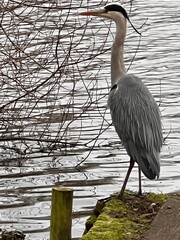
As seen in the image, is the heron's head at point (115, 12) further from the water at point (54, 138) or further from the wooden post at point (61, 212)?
the wooden post at point (61, 212)

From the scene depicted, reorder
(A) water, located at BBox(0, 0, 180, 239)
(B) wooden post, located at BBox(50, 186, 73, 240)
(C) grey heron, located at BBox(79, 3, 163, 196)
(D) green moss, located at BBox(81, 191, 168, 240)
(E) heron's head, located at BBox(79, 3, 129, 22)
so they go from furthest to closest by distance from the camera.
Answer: (A) water, located at BBox(0, 0, 180, 239), (E) heron's head, located at BBox(79, 3, 129, 22), (C) grey heron, located at BBox(79, 3, 163, 196), (B) wooden post, located at BBox(50, 186, 73, 240), (D) green moss, located at BBox(81, 191, 168, 240)

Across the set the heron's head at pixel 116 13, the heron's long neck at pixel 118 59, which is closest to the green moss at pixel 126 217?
the heron's long neck at pixel 118 59

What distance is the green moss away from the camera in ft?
18.0

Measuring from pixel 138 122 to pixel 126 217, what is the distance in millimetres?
1009

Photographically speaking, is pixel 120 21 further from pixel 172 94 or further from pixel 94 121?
pixel 172 94

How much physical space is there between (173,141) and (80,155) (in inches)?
50.1

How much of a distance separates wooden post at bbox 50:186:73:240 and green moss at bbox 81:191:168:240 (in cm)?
21

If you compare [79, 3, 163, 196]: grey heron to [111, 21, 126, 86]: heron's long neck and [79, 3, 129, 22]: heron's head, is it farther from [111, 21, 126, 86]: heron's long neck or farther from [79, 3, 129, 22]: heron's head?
[79, 3, 129, 22]: heron's head

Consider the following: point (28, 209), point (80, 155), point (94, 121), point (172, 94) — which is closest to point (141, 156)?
point (28, 209)

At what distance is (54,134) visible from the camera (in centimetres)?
1082

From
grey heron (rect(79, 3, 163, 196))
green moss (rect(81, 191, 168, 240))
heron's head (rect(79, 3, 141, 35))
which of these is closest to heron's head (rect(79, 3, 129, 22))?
heron's head (rect(79, 3, 141, 35))

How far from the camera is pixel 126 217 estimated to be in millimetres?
5871

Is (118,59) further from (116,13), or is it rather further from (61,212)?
(61,212)

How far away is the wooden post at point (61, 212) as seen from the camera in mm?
5716
